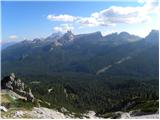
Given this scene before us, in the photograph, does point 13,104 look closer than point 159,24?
No

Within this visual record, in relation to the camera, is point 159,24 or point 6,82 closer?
point 159,24

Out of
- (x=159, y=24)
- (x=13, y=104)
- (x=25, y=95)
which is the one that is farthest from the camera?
(x=25, y=95)

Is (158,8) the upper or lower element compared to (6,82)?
upper

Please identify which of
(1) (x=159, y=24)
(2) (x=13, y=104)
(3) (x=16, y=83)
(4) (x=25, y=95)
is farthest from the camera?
(3) (x=16, y=83)

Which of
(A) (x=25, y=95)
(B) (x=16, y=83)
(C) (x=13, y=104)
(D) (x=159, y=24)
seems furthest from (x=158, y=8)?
(B) (x=16, y=83)

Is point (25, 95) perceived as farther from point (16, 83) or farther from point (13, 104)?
point (13, 104)

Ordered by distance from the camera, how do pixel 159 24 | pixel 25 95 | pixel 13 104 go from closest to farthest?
1. pixel 159 24
2. pixel 13 104
3. pixel 25 95

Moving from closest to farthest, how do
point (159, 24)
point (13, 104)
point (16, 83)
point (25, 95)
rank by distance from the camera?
point (159, 24)
point (13, 104)
point (25, 95)
point (16, 83)

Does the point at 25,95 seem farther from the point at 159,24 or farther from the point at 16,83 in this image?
the point at 159,24

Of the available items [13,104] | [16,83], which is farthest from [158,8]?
[16,83]
